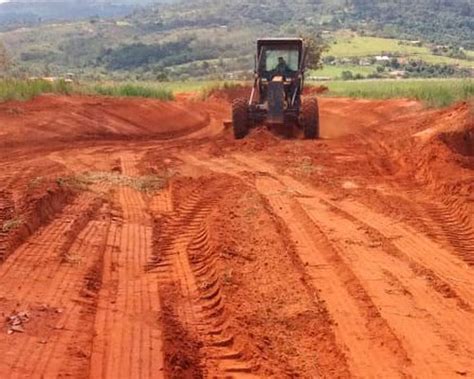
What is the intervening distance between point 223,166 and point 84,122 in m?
8.10

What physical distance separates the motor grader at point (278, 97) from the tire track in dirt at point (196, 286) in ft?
27.5

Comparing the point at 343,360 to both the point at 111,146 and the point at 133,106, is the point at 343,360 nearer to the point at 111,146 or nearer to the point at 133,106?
the point at 111,146

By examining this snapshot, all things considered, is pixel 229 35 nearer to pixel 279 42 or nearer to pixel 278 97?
pixel 279 42

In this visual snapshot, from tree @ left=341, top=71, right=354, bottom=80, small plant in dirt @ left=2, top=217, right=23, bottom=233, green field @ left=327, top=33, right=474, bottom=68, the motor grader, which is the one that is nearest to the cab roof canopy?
the motor grader

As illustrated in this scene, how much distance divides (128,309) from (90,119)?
16.8 m

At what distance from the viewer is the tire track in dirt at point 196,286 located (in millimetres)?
6809

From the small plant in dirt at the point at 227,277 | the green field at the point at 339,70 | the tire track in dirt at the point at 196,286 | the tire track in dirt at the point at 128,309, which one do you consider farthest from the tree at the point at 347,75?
the small plant in dirt at the point at 227,277

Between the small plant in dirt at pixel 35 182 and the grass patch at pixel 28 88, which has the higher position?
the small plant in dirt at pixel 35 182

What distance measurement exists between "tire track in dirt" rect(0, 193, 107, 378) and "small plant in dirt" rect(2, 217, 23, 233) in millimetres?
273

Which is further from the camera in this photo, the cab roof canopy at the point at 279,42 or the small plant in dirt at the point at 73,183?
the cab roof canopy at the point at 279,42

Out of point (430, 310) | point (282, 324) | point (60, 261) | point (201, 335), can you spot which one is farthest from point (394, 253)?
point (60, 261)

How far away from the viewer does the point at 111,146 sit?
66.6 ft

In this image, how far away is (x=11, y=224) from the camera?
9992 mm

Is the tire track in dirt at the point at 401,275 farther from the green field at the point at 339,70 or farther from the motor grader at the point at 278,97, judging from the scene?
the green field at the point at 339,70
